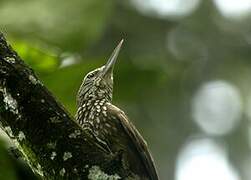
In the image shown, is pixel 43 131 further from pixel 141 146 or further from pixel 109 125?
pixel 109 125

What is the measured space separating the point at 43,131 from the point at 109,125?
1525mm

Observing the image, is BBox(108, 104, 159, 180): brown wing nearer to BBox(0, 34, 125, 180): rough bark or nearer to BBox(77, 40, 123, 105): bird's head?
BBox(77, 40, 123, 105): bird's head

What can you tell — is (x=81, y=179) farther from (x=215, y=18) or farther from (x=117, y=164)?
(x=215, y=18)

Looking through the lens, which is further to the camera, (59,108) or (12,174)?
(12,174)

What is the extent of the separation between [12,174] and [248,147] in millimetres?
8814

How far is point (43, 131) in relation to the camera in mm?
2732

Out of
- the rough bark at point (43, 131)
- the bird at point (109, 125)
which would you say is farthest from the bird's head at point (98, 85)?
the rough bark at point (43, 131)

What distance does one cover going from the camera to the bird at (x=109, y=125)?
3882mm

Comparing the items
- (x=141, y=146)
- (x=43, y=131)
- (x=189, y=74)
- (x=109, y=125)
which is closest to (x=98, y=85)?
(x=109, y=125)

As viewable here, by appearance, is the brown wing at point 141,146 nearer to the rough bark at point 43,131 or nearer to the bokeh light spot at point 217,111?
the rough bark at point 43,131

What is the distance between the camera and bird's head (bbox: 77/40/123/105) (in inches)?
195

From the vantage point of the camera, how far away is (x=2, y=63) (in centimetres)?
281

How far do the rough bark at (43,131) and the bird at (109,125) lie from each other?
0.66m

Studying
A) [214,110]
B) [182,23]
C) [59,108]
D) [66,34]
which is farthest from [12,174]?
[214,110]
